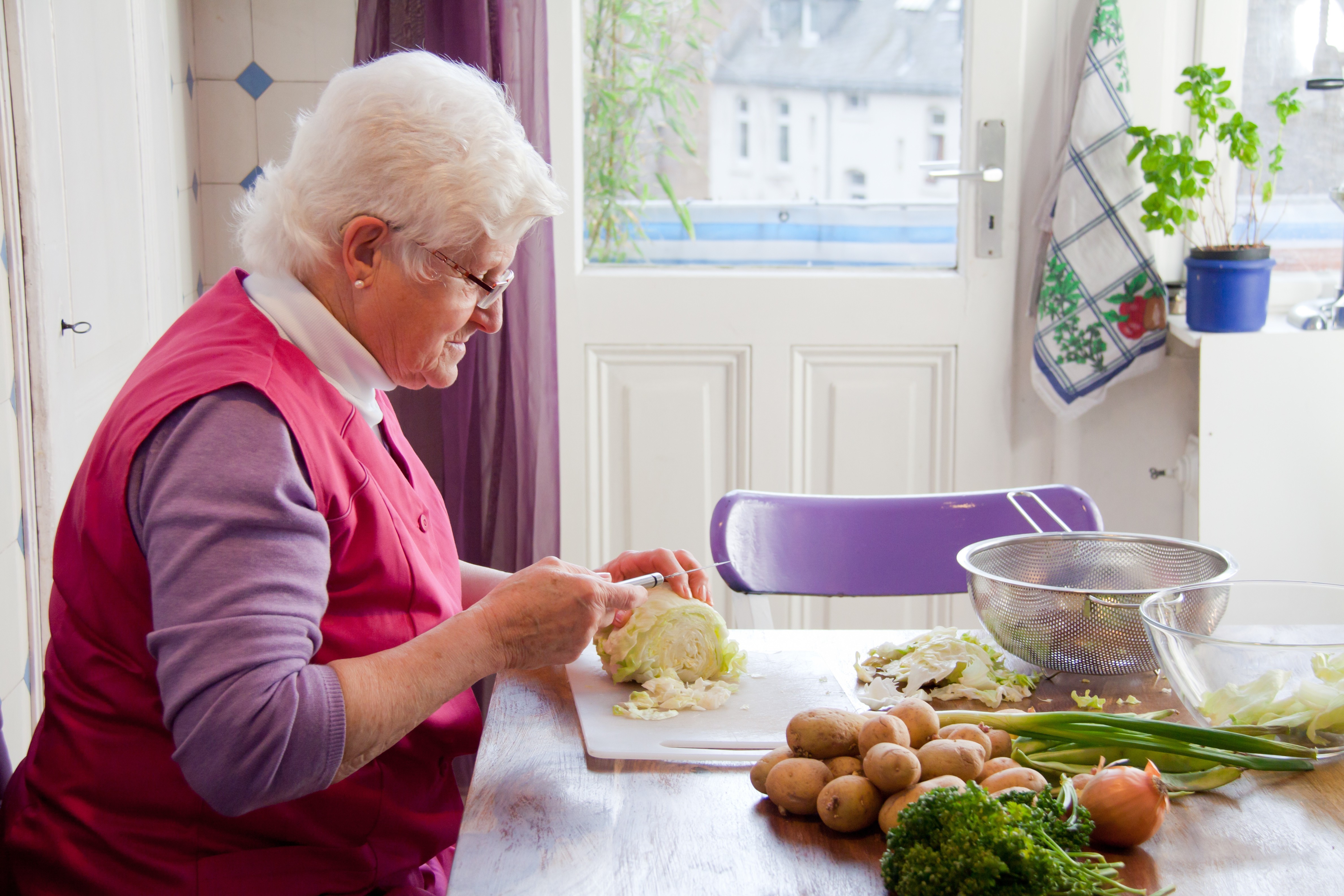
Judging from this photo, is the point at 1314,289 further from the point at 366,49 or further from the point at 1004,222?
the point at 366,49

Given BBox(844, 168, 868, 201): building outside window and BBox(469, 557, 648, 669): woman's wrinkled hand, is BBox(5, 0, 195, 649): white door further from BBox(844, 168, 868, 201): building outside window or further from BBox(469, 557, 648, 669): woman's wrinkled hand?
BBox(844, 168, 868, 201): building outside window

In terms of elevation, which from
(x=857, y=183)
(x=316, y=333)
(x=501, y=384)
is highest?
(x=857, y=183)

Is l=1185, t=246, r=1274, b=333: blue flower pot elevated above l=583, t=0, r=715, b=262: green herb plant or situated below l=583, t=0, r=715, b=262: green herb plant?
below

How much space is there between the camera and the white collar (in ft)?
3.71

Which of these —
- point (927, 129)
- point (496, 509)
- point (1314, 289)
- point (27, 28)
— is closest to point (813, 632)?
point (496, 509)

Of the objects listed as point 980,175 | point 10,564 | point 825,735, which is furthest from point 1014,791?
point 980,175

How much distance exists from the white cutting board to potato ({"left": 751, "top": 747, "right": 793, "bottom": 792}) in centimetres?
7

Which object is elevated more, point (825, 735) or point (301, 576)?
point (301, 576)

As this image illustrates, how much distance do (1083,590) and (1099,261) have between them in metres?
1.43

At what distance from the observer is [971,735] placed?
0.97 m

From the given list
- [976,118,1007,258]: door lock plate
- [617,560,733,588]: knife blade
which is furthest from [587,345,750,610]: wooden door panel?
[617,560,733,588]: knife blade

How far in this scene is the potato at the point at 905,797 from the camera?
2.79ft

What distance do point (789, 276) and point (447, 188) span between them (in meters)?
1.58

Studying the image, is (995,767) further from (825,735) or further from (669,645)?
(669,645)
